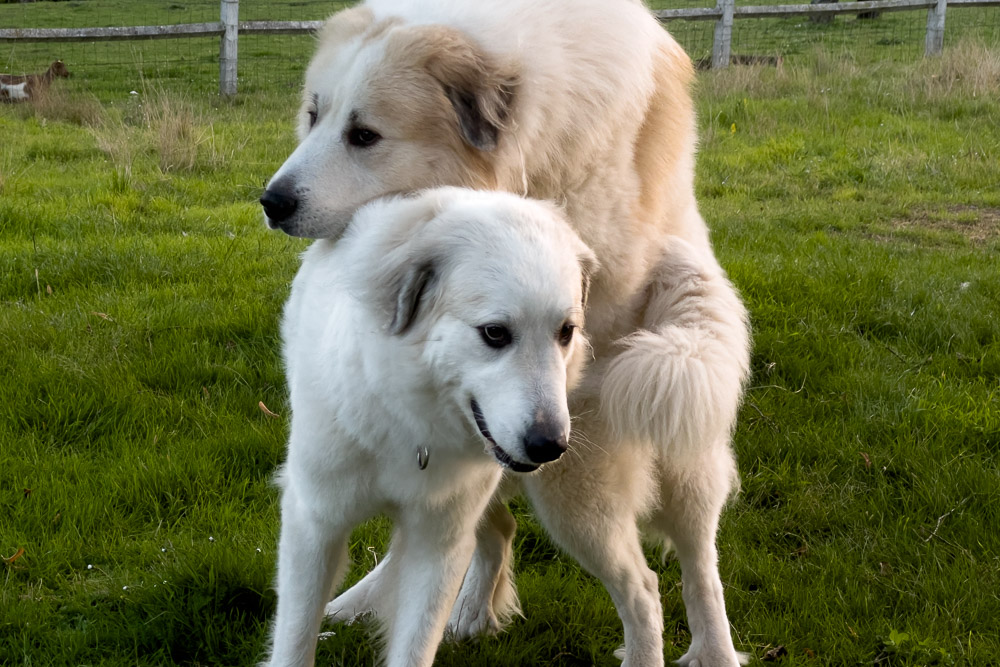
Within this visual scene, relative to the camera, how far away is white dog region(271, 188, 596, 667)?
2303mm

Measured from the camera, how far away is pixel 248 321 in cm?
490

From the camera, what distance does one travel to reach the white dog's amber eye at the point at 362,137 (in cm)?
294

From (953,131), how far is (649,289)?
7.66m

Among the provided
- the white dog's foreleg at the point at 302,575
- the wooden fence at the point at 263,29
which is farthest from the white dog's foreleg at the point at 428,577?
the wooden fence at the point at 263,29

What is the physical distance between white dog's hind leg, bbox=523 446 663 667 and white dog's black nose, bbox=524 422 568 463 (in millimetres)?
839

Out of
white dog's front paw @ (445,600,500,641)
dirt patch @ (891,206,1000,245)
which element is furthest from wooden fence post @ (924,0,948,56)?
white dog's front paw @ (445,600,500,641)

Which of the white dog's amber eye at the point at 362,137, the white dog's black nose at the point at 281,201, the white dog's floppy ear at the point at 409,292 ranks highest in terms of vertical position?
the white dog's amber eye at the point at 362,137

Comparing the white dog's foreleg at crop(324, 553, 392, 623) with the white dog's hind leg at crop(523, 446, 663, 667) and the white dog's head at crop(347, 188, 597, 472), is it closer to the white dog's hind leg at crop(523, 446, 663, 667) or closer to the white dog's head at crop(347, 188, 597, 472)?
the white dog's hind leg at crop(523, 446, 663, 667)

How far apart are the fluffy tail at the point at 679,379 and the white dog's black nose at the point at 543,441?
0.62 meters

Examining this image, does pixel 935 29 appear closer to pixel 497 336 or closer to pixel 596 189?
pixel 596 189

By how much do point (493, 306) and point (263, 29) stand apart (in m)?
11.9

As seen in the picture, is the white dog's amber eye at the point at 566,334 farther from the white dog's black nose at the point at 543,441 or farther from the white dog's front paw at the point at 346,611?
the white dog's front paw at the point at 346,611

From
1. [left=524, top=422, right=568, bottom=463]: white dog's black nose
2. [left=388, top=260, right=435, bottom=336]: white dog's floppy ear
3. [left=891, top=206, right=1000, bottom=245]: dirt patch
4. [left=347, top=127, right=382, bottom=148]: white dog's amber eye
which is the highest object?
[left=347, top=127, right=382, bottom=148]: white dog's amber eye

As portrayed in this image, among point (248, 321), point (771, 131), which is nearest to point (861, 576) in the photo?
point (248, 321)
